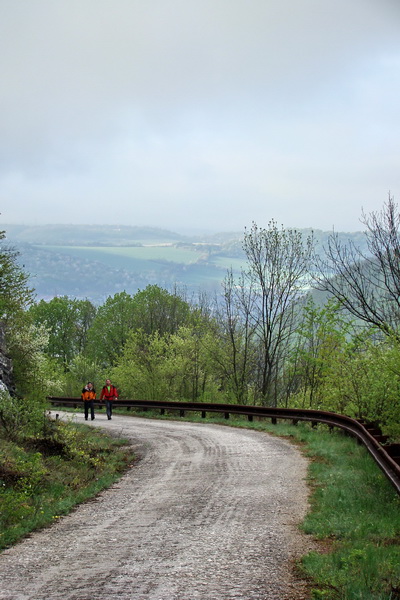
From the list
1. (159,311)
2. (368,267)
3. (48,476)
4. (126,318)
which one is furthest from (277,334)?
(126,318)

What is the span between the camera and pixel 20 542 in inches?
291

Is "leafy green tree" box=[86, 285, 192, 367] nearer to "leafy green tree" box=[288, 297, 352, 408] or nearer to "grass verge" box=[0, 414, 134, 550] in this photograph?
"leafy green tree" box=[288, 297, 352, 408]

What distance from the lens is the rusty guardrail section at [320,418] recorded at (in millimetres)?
9230

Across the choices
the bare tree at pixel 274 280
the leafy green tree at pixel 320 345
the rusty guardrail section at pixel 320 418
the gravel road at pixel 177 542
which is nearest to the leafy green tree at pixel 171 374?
the rusty guardrail section at pixel 320 418

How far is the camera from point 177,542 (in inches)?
271

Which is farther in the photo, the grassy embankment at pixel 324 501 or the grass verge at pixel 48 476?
the grass verge at pixel 48 476

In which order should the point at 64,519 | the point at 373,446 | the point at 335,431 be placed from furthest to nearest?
the point at 335,431
the point at 373,446
the point at 64,519

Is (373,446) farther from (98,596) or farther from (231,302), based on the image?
(231,302)

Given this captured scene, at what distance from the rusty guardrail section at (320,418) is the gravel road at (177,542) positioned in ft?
4.86

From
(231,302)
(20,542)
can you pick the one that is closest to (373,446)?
(20,542)

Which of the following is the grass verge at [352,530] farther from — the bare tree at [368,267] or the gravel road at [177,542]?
the bare tree at [368,267]

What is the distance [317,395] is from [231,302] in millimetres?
7825

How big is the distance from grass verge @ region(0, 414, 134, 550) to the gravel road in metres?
0.31

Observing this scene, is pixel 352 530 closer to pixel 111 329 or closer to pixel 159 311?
pixel 159 311
